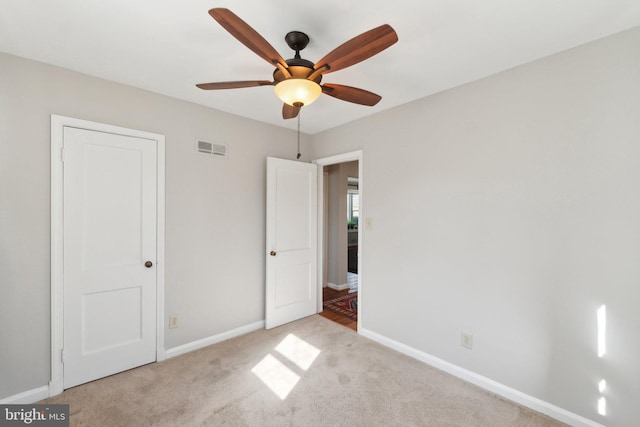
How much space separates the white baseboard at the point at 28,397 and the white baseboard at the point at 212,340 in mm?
819

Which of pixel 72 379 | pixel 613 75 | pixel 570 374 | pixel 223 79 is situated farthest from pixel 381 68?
pixel 72 379

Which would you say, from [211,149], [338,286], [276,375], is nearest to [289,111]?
[211,149]

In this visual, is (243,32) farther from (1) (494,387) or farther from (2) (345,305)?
(2) (345,305)

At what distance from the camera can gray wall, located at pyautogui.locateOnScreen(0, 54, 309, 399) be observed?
1941mm

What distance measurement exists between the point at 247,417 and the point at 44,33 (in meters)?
2.81

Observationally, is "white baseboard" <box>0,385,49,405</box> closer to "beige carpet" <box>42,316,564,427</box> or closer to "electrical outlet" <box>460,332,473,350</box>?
"beige carpet" <box>42,316,564,427</box>

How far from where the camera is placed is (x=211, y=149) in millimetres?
2885

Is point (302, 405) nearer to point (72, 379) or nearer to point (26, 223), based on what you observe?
point (72, 379)

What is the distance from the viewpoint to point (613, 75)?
5.53 ft

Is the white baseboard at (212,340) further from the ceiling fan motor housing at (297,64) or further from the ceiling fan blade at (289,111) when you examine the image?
the ceiling fan motor housing at (297,64)

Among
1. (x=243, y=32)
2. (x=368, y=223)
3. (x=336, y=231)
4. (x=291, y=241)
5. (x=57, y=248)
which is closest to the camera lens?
(x=243, y=32)

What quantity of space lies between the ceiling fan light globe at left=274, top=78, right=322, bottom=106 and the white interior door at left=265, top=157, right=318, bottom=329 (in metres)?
1.68

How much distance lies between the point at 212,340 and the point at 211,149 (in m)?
2.01

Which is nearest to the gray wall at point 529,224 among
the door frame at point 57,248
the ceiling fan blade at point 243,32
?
the ceiling fan blade at point 243,32
